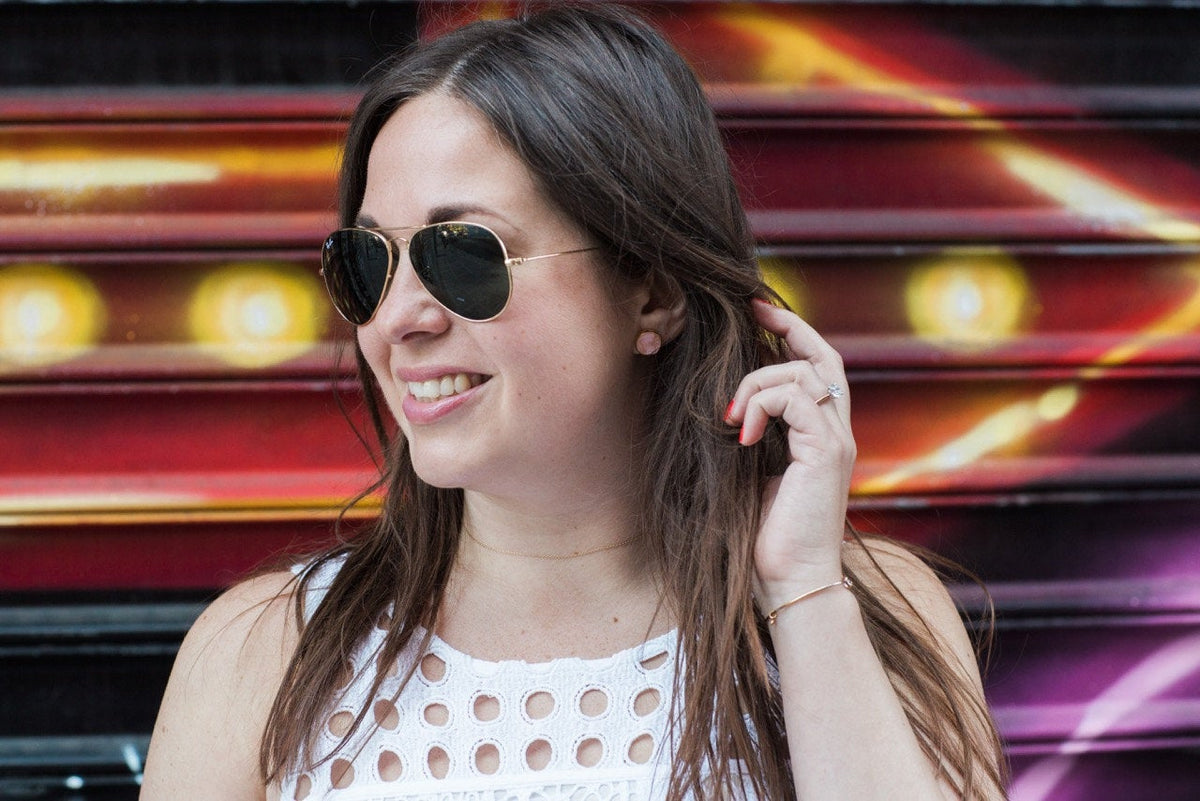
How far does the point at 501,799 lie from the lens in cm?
177

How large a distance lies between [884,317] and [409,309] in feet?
4.35

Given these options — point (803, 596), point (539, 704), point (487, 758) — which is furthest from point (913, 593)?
point (487, 758)

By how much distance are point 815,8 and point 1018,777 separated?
6.12ft

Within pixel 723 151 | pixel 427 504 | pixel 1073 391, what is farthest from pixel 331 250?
pixel 1073 391

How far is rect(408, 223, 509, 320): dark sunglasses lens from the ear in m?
0.30

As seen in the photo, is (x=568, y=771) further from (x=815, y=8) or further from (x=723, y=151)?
(x=815, y=8)

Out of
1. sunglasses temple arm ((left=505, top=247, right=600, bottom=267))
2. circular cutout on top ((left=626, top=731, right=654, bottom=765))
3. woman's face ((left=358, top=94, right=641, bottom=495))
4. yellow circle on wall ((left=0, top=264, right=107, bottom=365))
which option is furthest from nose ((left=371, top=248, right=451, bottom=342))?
yellow circle on wall ((left=0, top=264, right=107, bottom=365))

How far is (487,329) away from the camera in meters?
1.73

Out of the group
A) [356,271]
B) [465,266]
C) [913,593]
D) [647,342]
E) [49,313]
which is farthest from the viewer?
[49,313]

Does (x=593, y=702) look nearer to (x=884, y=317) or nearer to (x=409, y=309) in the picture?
(x=409, y=309)

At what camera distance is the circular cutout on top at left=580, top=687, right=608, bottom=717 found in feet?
6.00

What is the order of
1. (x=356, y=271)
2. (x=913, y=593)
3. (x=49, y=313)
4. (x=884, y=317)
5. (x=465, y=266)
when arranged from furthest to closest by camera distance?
(x=884, y=317), (x=49, y=313), (x=913, y=593), (x=356, y=271), (x=465, y=266)

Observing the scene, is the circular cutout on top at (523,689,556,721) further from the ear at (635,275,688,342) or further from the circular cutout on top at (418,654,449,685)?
the ear at (635,275,688,342)

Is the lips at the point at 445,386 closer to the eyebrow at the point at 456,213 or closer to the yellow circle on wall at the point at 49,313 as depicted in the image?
the eyebrow at the point at 456,213
